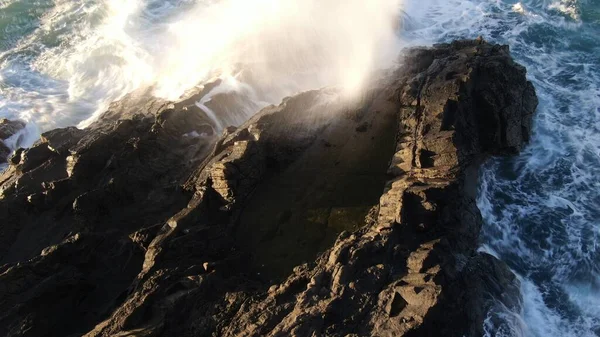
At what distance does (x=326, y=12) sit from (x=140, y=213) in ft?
61.7

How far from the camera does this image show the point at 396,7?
94.8 feet

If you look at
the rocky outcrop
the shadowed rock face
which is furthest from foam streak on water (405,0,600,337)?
the rocky outcrop

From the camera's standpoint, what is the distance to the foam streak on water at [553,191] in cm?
1210

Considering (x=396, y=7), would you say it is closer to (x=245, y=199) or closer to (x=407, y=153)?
(x=407, y=153)

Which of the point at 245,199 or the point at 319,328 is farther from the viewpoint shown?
the point at 245,199

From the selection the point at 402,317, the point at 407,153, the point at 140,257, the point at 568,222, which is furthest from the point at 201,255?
the point at 568,222

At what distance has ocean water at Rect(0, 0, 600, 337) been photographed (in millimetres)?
13570

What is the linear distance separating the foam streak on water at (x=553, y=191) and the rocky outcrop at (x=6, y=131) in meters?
20.8

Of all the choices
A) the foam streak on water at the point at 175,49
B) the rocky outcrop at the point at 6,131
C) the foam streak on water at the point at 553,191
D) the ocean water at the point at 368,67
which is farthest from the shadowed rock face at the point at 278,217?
the rocky outcrop at the point at 6,131

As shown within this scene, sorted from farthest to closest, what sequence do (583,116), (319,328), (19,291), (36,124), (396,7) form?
1. (396,7)
2. (36,124)
3. (583,116)
4. (19,291)
5. (319,328)

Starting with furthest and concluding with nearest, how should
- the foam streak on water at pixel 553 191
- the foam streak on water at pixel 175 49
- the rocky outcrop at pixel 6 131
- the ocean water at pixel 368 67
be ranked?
1. the foam streak on water at pixel 175 49
2. the rocky outcrop at pixel 6 131
3. the ocean water at pixel 368 67
4. the foam streak on water at pixel 553 191

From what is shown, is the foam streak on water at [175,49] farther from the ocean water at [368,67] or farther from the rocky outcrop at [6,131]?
the rocky outcrop at [6,131]

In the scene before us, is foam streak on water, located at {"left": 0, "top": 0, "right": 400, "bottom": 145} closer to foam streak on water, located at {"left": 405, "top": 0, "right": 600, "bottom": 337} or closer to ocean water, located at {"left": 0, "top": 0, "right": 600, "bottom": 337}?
ocean water, located at {"left": 0, "top": 0, "right": 600, "bottom": 337}

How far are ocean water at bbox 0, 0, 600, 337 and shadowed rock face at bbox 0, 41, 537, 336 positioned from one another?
1.60 metres
